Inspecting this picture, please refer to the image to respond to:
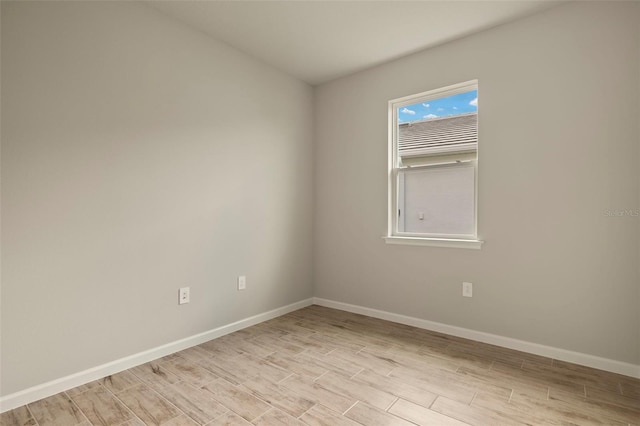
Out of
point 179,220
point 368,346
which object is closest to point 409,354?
point 368,346

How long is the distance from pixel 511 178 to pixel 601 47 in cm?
100

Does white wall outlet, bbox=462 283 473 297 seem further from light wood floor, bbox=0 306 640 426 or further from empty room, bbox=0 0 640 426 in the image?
light wood floor, bbox=0 306 640 426

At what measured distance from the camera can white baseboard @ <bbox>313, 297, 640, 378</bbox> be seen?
226 centimetres

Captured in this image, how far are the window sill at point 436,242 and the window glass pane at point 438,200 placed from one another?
0.11m

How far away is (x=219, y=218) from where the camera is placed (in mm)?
2951

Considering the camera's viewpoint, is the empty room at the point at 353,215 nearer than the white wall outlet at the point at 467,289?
Yes

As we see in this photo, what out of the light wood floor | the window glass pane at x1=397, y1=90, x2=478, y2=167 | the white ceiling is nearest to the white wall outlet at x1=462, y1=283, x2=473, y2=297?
the light wood floor

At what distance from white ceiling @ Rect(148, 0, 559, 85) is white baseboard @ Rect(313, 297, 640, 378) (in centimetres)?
245

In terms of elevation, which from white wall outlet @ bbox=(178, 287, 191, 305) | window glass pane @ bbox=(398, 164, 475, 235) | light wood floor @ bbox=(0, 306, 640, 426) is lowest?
light wood floor @ bbox=(0, 306, 640, 426)

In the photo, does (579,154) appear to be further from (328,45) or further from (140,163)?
(140,163)

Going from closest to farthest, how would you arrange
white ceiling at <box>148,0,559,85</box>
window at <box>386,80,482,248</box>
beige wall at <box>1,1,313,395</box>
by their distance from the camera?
beige wall at <box>1,1,313,395</box>
white ceiling at <box>148,0,559,85</box>
window at <box>386,80,482,248</box>

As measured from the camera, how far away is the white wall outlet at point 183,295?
2.66m

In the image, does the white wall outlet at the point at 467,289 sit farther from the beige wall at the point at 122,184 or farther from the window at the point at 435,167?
the beige wall at the point at 122,184

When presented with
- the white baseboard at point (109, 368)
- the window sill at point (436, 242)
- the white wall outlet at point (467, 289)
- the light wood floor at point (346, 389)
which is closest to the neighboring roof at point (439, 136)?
the window sill at point (436, 242)
